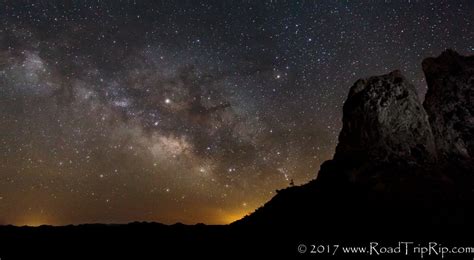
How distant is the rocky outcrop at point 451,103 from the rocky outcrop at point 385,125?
2063 mm

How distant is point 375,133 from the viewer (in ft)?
77.4

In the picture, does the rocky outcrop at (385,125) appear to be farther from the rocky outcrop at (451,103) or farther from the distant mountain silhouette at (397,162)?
the rocky outcrop at (451,103)

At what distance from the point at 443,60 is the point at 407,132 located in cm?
854

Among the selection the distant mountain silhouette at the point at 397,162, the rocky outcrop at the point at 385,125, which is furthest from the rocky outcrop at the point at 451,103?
the rocky outcrop at the point at 385,125

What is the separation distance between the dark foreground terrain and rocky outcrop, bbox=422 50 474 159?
69mm

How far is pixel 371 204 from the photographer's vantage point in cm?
1980

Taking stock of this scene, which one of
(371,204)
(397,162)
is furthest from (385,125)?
(371,204)

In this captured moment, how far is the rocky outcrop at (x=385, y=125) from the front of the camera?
2288cm

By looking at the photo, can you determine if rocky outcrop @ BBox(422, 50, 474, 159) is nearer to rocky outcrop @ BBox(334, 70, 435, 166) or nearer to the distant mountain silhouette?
the distant mountain silhouette

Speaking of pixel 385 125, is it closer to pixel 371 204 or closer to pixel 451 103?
pixel 371 204

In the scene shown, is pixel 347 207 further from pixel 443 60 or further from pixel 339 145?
pixel 443 60

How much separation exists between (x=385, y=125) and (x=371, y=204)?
6349mm

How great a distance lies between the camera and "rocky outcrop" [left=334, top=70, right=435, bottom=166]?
22.9m

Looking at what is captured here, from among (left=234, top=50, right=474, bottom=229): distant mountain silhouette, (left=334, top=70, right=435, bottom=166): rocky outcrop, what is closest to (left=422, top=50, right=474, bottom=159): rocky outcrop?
(left=234, top=50, right=474, bottom=229): distant mountain silhouette
